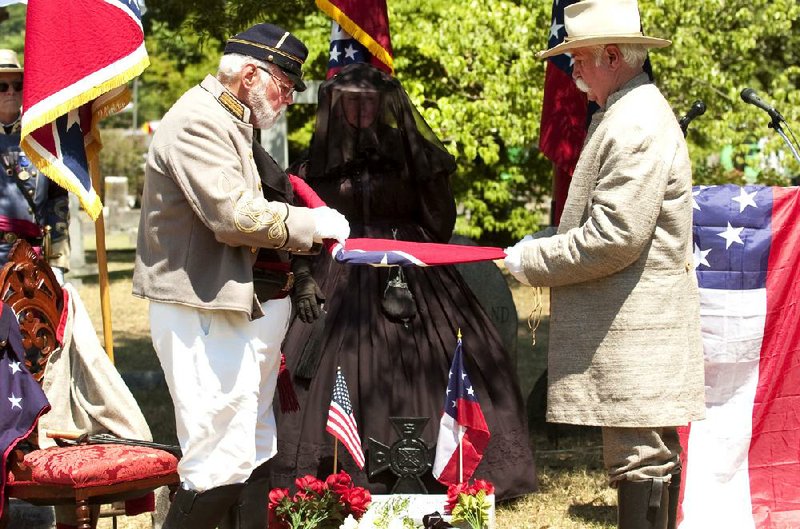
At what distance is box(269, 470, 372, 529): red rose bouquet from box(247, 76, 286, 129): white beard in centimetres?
166

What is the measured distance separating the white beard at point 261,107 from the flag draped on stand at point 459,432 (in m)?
1.65

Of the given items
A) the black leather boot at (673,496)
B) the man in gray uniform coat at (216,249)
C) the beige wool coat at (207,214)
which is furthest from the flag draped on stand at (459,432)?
the beige wool coat at (207,214)

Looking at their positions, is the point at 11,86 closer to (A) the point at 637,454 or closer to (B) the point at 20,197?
(B) the point at 20,197

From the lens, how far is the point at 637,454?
4.21 meters

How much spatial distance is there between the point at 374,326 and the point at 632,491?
2123 millimetres

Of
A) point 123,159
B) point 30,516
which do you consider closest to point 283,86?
point 30,516

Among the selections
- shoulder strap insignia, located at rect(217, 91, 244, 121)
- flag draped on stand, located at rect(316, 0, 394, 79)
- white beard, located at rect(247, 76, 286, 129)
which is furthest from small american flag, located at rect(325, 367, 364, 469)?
flag draped on stand, located at rect(316, 0, 394, 79)

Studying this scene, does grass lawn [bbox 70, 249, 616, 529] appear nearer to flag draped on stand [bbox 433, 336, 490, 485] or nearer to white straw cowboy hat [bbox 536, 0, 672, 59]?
flag draped on stand [bbox 433, 336, 490, 485]

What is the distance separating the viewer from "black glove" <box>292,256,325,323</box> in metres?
4.54

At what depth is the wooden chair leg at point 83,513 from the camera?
15.4 feet

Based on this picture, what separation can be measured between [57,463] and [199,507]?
0.85m

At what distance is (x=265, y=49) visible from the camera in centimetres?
415

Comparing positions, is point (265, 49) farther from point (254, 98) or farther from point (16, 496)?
point (16, 496)

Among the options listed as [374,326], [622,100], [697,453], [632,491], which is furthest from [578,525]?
[622,100]
